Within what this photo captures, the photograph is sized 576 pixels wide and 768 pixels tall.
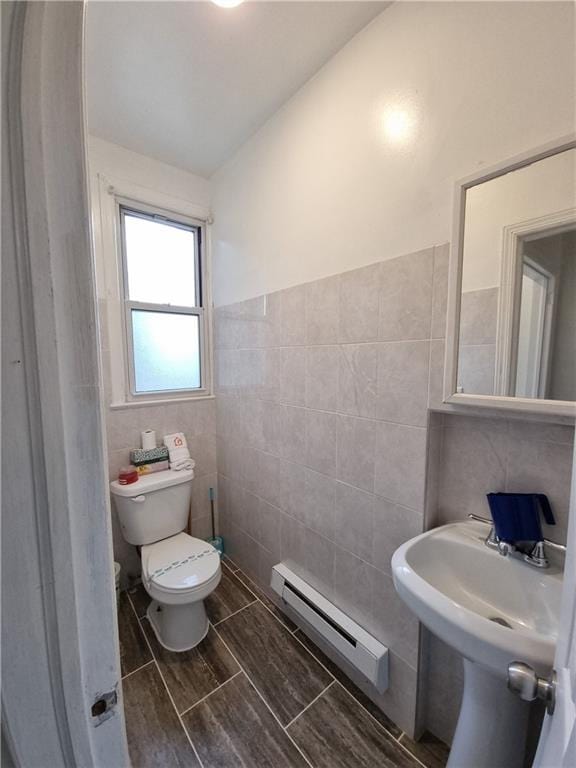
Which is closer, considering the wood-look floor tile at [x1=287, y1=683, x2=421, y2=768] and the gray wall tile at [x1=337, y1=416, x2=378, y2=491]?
the wood-look floor tile at [x1=287, y1=683, x2=421, y2=768]

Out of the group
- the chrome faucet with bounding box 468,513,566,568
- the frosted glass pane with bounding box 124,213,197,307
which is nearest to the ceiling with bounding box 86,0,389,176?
the frosted glass pane with bounding box 124,213,197,307

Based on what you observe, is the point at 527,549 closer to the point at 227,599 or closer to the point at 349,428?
the point at 349,428

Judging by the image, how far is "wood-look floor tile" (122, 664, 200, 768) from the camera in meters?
1.06

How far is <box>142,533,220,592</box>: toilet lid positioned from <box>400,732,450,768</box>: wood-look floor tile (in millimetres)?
962

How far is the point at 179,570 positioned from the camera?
1459mm

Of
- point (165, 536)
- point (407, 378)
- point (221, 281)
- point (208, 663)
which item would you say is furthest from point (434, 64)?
point (208, 663)

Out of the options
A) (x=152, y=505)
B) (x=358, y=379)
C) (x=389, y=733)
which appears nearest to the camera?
(x=389, y=733)

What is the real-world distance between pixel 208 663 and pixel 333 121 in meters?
2.46

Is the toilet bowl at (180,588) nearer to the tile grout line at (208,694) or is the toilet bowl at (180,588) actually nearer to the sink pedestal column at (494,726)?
the tile grout line at (208,694)

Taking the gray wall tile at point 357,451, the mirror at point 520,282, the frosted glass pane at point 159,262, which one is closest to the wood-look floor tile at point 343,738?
the gray wall tile at point 357,451

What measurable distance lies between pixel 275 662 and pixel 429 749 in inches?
25.5

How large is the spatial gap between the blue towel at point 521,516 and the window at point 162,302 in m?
1.83

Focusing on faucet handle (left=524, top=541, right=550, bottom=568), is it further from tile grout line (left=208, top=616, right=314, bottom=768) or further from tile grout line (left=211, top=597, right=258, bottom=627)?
tile grout line (left=211, top=597, right=258, bottom=627)

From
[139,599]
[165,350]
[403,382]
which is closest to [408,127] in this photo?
[403,382]
